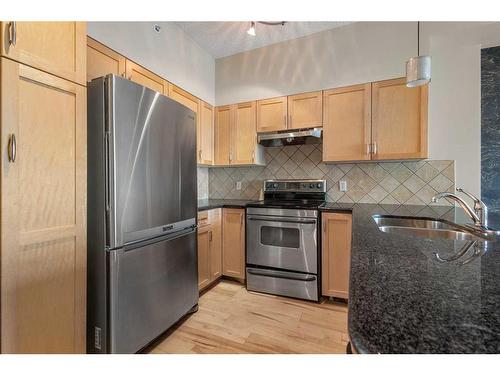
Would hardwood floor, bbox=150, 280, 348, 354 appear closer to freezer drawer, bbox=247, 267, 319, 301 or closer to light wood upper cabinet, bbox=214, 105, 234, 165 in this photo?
freezer drawer, bbox=247, 267, 319, 301

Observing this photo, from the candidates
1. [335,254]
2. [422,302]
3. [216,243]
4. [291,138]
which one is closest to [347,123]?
[291,138]

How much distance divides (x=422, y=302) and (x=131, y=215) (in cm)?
142

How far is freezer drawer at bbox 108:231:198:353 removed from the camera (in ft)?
4.52

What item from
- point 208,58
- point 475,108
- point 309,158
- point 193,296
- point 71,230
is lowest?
point 193,296

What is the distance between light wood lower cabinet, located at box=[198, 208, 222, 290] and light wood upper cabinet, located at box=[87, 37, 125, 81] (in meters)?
1.34

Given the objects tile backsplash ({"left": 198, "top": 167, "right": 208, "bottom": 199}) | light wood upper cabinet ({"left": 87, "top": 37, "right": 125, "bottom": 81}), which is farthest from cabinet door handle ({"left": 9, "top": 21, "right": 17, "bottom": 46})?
tile backsplash ({"left": 198, "top": 167, "right": 208, "bottom": 199})

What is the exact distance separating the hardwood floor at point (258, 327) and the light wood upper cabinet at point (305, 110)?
1760 mm

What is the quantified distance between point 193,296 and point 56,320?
39.4 inches

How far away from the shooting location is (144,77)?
206cm

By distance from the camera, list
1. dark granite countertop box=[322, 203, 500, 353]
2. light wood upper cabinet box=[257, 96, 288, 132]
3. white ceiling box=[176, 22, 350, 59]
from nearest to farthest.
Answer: dark granite countertop box=[322, 203, 500, 353] → white ceiling box=[176, 22, 350, 59] → light wood upper cabinet box=[257, 96, 288, 132]
